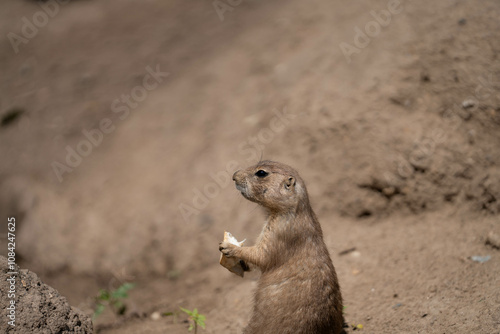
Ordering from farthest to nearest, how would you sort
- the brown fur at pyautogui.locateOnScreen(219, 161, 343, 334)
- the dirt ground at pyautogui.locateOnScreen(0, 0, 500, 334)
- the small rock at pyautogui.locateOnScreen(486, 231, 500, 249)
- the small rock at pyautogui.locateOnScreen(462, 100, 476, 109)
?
the small rock at pyautogui.locateOnScreen(462, 100, 476, 109) < the dirt ground at pyautogui.locateOnScreen(0, 0, 500, 334) < the small rock at pyautogui.locateOnScreen(486, 231, 500, 249) < the brown fur at pyautogui.locateOnScreen(219, 161, 343, 334)

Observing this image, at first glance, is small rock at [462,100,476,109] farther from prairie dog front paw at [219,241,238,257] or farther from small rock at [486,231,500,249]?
prairie dog front paw at [219,241,238,257]

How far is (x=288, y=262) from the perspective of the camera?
379 centimetres

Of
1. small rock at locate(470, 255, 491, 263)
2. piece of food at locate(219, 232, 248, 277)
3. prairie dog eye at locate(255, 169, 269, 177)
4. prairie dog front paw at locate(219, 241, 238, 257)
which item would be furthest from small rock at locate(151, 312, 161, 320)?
small rock at locate(470, 255, 491, 263)

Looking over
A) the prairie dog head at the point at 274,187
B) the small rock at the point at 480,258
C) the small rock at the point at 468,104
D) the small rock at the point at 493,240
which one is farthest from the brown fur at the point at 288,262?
the small rock at the point at 468,104

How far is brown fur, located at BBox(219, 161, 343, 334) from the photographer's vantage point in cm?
358

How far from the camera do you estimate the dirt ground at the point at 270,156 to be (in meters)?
5.21

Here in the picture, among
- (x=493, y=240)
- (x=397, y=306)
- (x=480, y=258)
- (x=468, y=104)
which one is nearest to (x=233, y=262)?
(x=397, y=306)

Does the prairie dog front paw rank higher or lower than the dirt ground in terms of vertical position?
higher

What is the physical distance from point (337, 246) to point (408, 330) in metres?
1.87

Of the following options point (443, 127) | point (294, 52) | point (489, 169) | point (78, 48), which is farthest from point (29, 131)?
point (489, 169)

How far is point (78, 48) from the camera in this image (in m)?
9.89

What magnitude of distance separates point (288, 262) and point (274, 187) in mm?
667

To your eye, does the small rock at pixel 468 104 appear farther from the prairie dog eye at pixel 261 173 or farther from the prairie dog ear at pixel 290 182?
the prairie dog eye at pixel 261 173

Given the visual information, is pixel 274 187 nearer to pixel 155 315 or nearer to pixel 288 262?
pixel 288 262
